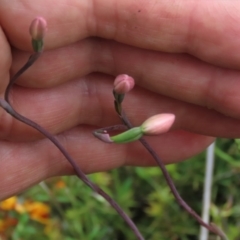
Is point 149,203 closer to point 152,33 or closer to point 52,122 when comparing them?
point 52,122

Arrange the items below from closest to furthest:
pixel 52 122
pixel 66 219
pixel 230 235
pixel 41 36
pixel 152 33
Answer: pixel 41 36
pixel 152 33
pixel 52 122
pixel 230 235
pixel 66 219

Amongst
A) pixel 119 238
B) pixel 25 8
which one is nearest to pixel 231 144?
pixel 119 238

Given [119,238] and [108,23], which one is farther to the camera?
[119,238]

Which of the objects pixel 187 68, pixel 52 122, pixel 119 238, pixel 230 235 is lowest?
pixel 119 238

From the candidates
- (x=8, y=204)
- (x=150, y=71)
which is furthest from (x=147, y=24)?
(x=8, y=204)

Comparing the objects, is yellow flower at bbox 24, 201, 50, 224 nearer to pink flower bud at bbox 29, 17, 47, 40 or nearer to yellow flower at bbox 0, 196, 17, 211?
yellow flower at bbox 0, 196, 17, 211

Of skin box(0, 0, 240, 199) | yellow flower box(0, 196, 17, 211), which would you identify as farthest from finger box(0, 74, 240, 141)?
yellow flower box(0, 196, 17, 211)

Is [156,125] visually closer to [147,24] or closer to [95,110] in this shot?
[147,24]
